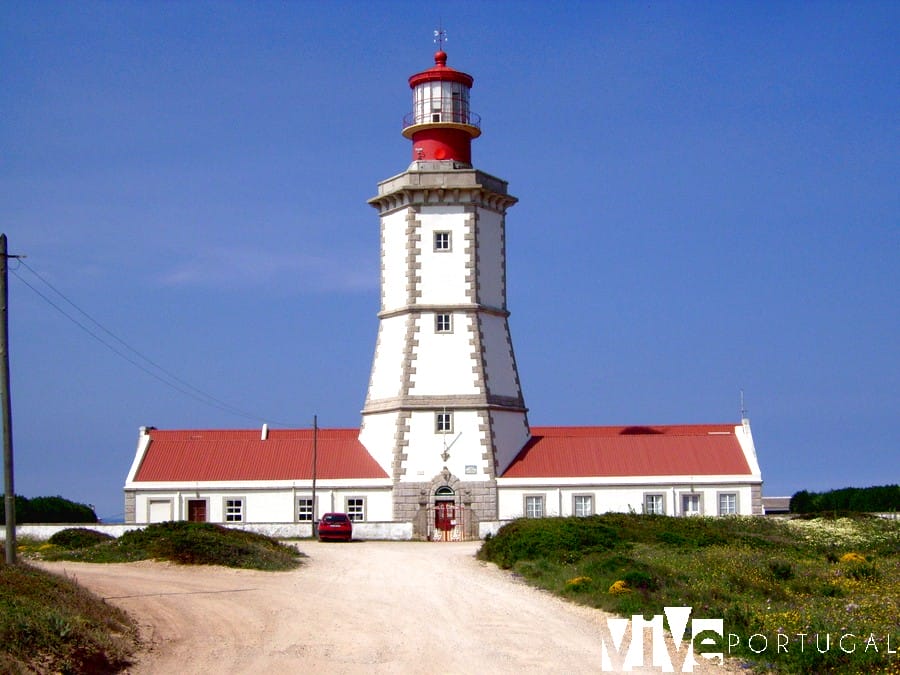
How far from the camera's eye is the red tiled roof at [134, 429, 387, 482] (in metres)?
41.3

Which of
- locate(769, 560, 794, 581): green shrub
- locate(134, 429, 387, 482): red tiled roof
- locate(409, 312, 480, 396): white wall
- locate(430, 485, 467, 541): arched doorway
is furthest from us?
locate(134, 429, 387, 482): red tiled roof

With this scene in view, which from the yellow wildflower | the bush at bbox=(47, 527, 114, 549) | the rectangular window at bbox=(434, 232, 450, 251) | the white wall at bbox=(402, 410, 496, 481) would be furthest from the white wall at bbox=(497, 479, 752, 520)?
the yellow wildflower

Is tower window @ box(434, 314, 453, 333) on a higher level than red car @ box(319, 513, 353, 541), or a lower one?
higher

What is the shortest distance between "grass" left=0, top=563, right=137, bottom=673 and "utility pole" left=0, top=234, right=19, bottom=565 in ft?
9.78

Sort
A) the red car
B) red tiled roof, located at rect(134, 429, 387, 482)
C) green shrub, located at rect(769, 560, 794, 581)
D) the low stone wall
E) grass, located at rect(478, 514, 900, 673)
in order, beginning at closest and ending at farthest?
grass, located at rect(478, 514, 900, 673), green shrub, located at rect(769, 560, 794, 581), the red car, the low stone wall, red tiled roof, located at rect(134, 429, 387, 482)

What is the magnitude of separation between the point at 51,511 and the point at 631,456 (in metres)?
22.4

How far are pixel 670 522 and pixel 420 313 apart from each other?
11770mm

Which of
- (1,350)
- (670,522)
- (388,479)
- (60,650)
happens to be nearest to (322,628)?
(60,650)

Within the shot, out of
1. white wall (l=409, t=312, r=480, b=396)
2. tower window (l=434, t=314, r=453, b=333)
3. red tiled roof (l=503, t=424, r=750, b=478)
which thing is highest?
tower window (l=434, t=314, r=453, b=333)

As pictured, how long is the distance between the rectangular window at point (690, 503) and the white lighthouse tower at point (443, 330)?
5.83 metres

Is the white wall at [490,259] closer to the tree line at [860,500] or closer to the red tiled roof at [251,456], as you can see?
the red tiled roof at [251,456]

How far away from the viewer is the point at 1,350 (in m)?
21.1

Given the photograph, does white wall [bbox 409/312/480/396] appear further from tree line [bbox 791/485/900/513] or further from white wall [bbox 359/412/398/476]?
tree line [bbox 791/485/900/513]

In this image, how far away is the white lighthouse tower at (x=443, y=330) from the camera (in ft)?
130
